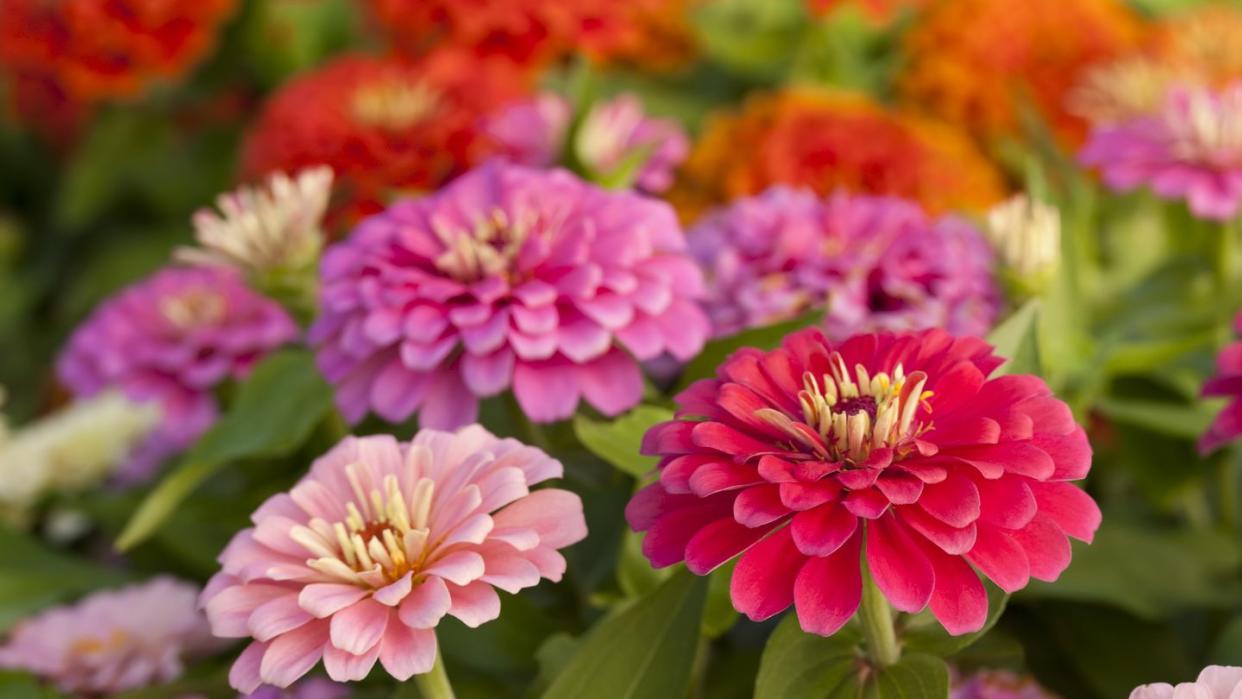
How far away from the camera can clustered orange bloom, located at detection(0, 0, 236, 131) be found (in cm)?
99

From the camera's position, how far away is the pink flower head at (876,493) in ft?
1.15

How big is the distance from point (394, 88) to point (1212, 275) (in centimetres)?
51

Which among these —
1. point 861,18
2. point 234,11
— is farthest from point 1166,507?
point 234,11

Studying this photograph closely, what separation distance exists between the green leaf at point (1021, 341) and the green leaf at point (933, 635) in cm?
9

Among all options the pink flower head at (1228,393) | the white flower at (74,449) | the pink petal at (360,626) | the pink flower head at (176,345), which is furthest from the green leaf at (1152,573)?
the white flower at (74,449)

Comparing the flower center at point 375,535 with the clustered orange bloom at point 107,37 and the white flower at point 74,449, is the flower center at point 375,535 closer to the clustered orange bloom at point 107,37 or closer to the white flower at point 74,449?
the white flower at point 74,449

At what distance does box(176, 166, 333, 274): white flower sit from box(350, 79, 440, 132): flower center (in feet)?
0.59

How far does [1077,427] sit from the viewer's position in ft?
1.26

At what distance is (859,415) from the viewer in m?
0.37

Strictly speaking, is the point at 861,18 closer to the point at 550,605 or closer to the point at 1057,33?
the point at 1057,33

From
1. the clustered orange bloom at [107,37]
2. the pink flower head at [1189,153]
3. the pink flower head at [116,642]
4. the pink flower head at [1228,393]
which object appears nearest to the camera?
the pink flower head at [1228,393]

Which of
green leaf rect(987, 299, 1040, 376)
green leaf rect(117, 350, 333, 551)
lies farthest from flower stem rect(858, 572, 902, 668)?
green leaf rect(117, 350, 333, 551)

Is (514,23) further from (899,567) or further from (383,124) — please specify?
(899,567)

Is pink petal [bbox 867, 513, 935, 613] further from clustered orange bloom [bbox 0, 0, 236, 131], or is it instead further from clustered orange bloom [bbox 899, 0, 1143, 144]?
clustered orange bloom [bbox 0, 0, 236, 131]
